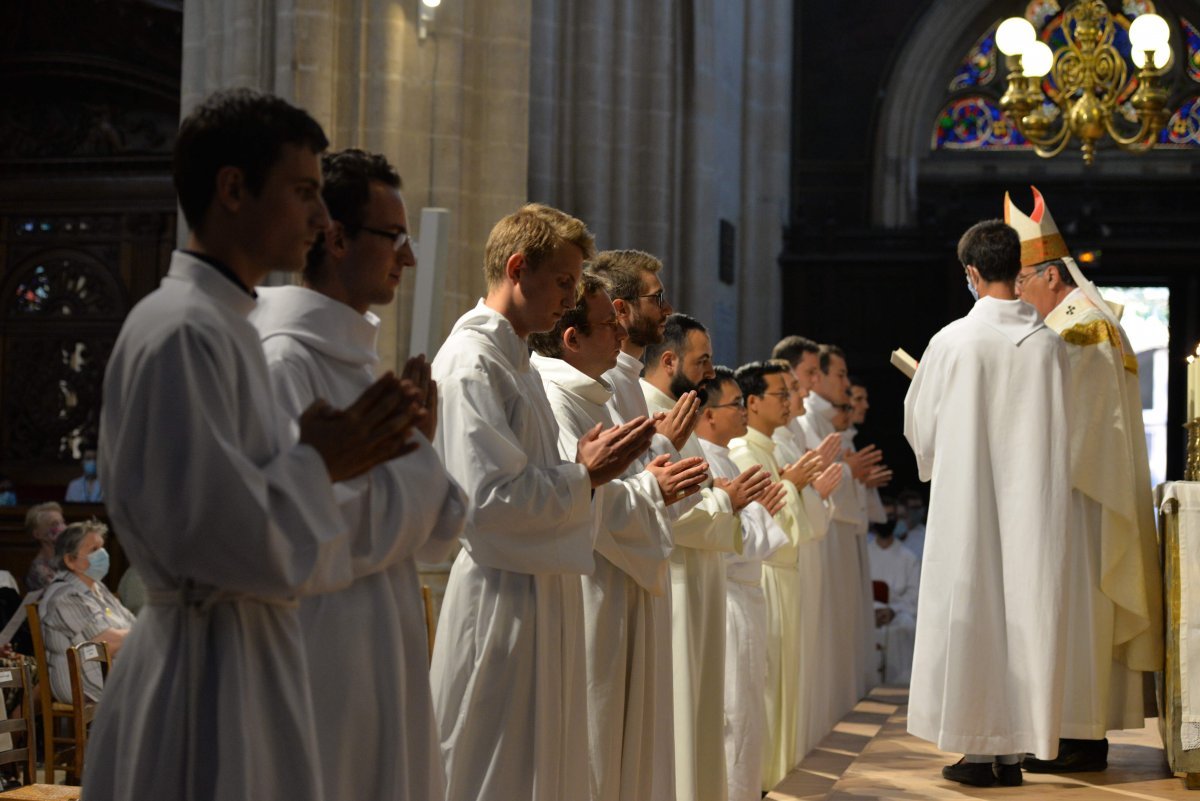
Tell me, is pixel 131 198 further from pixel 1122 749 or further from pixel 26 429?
pixel 1122 749

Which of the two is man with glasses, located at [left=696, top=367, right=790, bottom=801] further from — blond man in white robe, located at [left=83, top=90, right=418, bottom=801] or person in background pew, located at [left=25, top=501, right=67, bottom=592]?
blond man in white robe, located at [left=83, top=90, right=418, bottom=801]

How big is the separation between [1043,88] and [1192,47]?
5.24 ft

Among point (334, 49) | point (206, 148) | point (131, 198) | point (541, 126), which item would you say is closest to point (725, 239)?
point (541, 126)

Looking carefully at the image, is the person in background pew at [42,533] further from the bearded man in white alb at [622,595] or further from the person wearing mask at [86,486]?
the bearded man in white alb at [622,595]

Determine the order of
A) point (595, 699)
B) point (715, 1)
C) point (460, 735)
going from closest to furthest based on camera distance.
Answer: point (460, 735) → point (595, 699) → point (715, 1)

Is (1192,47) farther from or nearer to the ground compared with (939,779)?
farther from the ground

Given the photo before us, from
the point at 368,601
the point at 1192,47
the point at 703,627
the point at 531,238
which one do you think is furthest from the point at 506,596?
the point at 1192,47

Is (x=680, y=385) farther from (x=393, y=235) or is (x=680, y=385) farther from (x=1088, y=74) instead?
(x=1088, y=74)

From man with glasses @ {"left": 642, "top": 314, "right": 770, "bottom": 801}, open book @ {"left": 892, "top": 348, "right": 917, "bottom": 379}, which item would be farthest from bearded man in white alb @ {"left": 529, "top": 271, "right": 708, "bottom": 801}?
open book @ {"left": 892, "top": 348, "right": 917, "bottom": 379}

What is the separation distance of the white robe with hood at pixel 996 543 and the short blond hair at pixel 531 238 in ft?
7.26

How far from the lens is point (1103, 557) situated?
5898 millimetres

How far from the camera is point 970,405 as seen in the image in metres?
5.70

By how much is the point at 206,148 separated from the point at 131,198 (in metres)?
11.4

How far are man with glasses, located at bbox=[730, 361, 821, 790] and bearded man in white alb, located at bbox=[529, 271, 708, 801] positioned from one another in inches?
125
